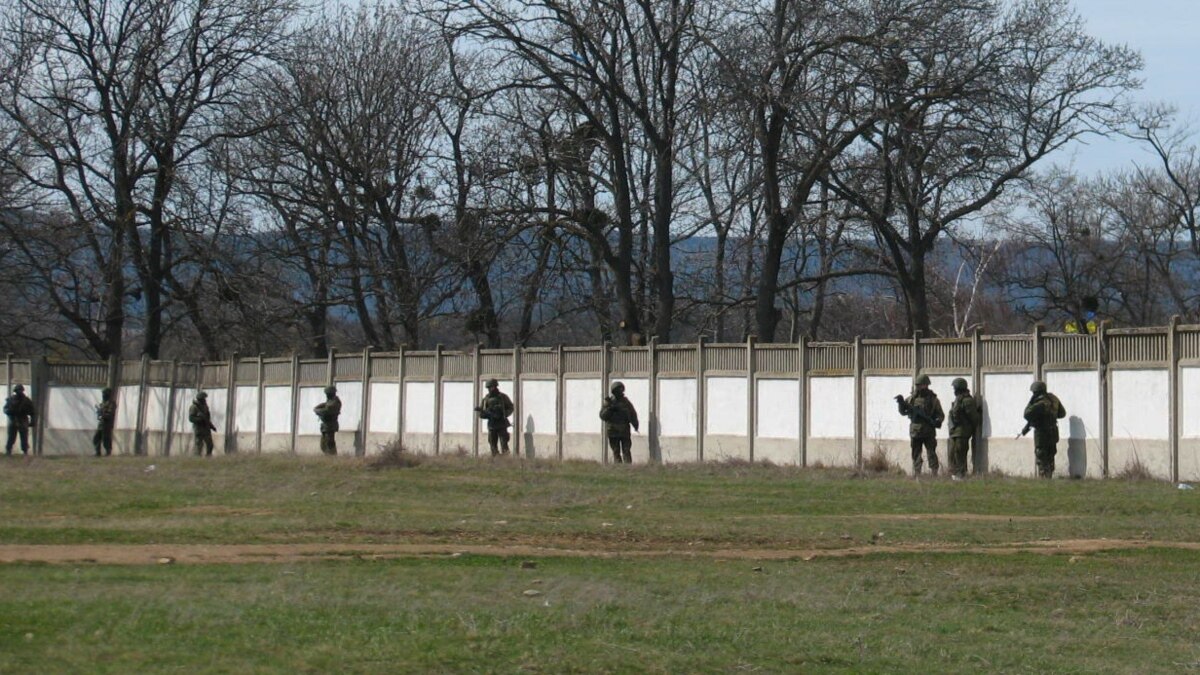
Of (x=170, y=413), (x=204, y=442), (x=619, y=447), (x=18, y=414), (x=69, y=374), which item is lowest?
(x=204, y=442)

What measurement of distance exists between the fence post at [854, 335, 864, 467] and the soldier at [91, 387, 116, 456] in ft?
67.3

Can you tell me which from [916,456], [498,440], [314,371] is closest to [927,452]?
[916,456]

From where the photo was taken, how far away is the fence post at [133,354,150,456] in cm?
4328

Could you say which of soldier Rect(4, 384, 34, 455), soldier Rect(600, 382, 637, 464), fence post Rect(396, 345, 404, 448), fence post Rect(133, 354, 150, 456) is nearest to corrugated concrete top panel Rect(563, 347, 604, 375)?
soldier Rect(600, 382, 637, 464)

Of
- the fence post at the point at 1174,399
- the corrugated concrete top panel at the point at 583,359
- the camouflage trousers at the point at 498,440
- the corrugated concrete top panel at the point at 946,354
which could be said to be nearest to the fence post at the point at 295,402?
the camouflage trousers at the point at 498,440

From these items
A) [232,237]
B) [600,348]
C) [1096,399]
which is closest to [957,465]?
[1096,399]

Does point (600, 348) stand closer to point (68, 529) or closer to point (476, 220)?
point (476, 220)

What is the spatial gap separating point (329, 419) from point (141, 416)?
921 cm

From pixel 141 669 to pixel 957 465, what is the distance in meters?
18.4

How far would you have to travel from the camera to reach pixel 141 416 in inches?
1706

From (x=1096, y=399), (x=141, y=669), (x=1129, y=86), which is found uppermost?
(x=1129, y=86)

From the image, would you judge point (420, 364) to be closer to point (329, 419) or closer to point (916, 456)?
point (329, 419)

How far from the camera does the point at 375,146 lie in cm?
4906

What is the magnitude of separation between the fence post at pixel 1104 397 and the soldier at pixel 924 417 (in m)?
2.40
